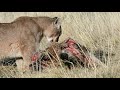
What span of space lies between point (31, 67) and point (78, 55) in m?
0.98

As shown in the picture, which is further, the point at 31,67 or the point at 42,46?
the point at 42,46

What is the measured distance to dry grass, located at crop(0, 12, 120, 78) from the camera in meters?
8.72

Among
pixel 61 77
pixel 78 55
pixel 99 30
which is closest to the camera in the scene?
pixel 61 77

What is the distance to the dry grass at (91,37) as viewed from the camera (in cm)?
872

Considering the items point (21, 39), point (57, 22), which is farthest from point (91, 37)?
point (21, 39)

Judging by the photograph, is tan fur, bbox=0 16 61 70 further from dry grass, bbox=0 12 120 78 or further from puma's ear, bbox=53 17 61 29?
puma's ear, bbox=53 17 61 29

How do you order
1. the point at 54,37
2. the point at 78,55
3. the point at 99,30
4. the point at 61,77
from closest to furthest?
1. the point at 61,77
2. the point at 78,55
3. the point at 54,37
4. the point at 99,30

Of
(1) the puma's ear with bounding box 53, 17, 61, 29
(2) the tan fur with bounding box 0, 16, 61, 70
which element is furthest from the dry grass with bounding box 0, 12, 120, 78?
(1) the puma's ear with bounding box 53, 17, 61, 29

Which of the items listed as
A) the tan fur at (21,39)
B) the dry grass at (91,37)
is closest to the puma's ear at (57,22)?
the tan fur at (21,39)

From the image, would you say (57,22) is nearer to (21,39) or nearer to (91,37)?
(21,39)

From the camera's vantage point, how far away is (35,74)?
9156 millimetres

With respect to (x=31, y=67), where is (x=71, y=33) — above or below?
above

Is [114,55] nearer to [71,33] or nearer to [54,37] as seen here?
[54,37]

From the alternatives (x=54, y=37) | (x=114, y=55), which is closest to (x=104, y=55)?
(x=114, y=55)
